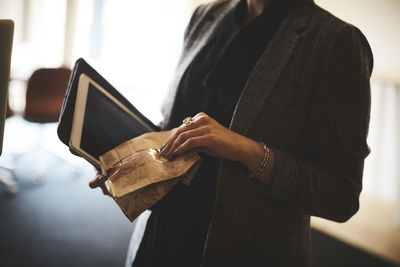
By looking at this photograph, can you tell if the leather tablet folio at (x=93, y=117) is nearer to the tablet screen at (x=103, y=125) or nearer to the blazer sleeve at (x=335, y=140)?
the tablet screen at (x=103, y=125)

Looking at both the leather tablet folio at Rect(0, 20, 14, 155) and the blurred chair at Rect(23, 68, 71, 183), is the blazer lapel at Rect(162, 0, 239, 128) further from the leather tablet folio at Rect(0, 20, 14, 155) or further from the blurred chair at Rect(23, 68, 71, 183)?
the blurred chair at Rect(23, 68, 71, 183)

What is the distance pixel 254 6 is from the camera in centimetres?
82

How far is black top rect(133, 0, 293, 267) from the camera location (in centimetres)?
75

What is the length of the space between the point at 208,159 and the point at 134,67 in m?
3.85

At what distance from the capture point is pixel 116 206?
2750mm

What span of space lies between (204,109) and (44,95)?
9.31 ft

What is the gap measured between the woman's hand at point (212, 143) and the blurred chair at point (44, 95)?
2799 mm

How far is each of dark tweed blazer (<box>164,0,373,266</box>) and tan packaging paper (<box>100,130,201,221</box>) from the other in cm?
13

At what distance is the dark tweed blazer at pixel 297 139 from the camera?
62 centimetres

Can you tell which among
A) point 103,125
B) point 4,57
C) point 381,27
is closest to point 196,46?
point 103,125

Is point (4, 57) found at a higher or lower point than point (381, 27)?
lower

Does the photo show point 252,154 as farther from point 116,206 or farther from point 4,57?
point 116,206

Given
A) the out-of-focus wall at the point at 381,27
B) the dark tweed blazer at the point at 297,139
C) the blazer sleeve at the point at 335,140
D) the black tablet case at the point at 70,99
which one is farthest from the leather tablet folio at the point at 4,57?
the out-of-focus wall at the point at 381,27

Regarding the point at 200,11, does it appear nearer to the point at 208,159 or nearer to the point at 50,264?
the point at 208,159
